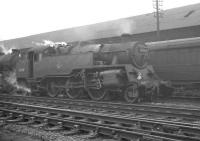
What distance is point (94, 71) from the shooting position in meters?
13.5

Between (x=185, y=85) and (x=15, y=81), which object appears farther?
(x=15, y=81)

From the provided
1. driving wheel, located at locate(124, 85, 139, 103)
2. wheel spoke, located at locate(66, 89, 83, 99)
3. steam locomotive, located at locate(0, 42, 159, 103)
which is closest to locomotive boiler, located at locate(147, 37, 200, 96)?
steam locomotive, located at locate(0, 42, 159, 103)

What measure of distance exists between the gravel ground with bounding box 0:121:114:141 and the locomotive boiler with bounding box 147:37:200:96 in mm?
9148

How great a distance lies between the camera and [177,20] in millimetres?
25484

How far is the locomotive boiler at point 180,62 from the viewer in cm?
1419

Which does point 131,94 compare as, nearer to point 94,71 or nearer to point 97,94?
point 97,94

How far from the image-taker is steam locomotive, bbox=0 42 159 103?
40.7 ft

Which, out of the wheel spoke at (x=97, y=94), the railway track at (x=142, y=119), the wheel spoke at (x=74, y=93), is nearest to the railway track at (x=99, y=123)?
the railway track at (x=142, y=119)

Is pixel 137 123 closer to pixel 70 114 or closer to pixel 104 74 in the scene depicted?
pixel 70 114

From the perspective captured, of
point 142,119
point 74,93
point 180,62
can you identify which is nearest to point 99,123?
point 142,119

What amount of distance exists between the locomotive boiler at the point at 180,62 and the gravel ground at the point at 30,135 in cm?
915

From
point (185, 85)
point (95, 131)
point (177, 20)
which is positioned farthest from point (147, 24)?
point (95, 131)

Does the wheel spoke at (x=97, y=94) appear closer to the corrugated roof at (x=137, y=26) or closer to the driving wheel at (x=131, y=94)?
the driving wheel at (x=131, y=94)

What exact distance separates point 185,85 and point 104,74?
4.55 m
